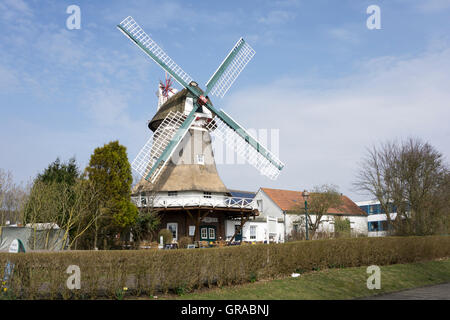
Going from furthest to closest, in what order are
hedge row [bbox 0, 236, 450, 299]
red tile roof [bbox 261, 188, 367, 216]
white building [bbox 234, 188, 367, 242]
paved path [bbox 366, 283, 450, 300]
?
red tile roof [bbox 261, 188, 367, 216] → white building [bbox 234, 188, 367, 242] → paved path [bbox 366, 283, 450, 300] → hedge row [bbox 0, 236, 450, 299]

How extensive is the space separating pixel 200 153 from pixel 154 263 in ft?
61.1

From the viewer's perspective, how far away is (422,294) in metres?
13.8

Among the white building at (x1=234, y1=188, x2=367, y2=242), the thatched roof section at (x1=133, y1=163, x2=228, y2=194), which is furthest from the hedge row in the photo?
the white building at (x1=234, y1=188, x2=367, y2=242)

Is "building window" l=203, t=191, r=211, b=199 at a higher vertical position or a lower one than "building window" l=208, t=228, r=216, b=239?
higher

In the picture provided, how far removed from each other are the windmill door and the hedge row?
13477 mm

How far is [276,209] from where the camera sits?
1854 inches

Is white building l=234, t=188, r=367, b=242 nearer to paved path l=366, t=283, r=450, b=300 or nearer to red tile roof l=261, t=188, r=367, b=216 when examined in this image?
red tile roof l=261, t=188, r=367, b=216

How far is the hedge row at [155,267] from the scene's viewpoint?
975cm

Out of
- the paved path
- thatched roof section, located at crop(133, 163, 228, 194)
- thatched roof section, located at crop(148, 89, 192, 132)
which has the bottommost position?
the paved path

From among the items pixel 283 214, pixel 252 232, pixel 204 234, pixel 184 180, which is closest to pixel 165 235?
pixel 204 234

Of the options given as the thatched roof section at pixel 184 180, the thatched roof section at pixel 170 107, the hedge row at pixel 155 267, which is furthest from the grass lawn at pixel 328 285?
the thatched roof section at pixel 170 107

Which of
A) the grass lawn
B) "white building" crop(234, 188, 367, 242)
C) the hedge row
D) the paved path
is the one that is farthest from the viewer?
"white building" crop(234, 188, 367, 242)

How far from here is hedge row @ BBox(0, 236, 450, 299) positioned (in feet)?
32.0

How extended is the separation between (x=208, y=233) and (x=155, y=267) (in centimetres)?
1856
